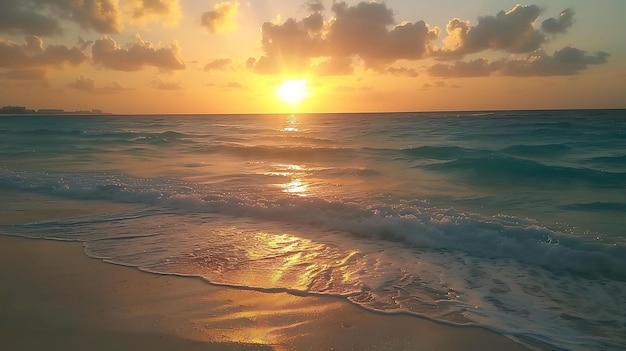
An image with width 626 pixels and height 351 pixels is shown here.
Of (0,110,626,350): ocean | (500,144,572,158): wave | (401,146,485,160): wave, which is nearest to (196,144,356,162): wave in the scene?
(401,146,485,160): wave

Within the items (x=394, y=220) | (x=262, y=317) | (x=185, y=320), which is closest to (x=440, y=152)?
(x=394, y=220)

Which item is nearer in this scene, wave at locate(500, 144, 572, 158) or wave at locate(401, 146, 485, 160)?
wave at locate(401, 146, 485, 160)

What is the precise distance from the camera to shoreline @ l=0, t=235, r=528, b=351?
394 cm

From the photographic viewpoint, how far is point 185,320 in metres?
4.38

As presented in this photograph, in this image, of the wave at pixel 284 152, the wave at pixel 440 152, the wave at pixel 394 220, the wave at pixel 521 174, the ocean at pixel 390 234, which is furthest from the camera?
the wave at pixel 284 152

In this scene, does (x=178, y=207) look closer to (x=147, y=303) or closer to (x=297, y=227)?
(x=297, y=227)

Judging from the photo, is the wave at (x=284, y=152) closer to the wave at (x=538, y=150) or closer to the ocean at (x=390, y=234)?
the ocean at (x=390, y=234)

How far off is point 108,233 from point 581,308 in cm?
730

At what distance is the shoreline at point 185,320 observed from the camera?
155 inches

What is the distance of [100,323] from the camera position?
428cm

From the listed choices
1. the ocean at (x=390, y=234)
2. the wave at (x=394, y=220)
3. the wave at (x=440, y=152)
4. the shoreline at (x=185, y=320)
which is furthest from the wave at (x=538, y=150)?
the shoreline at (x=185, y=320)

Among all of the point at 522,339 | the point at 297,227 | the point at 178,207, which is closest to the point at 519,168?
the point at 297,227

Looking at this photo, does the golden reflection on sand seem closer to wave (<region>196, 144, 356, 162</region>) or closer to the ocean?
the ocean

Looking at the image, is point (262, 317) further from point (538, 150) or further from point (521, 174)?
point (538, 150)
